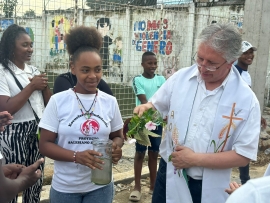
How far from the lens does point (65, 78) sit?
2.89 meters

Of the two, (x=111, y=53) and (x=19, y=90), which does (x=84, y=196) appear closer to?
(x=19, y=90)

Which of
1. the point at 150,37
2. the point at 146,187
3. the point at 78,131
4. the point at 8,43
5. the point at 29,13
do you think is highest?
the point at 29,13

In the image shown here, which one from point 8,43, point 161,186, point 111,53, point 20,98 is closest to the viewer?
point 161,186

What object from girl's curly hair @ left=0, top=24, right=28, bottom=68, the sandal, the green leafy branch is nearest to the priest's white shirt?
the green leafy branch

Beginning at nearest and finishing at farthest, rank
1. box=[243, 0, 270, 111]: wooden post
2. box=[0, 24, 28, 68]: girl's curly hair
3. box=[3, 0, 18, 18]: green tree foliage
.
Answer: box=[0, 24, 28, 68]: girl's curly hair, box=[3, 0, 18, 18]: green tree foliage, box=[243, 0, 270, 111]: wooden post

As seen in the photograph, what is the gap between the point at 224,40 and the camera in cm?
205

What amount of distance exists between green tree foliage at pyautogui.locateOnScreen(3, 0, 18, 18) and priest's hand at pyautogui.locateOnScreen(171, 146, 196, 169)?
16.6 ft

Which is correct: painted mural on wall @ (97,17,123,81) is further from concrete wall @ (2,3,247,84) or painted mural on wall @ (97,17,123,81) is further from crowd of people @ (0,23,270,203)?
crowd of people @ (0,23,270,203)

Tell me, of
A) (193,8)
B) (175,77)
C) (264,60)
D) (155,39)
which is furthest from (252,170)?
(193,8)

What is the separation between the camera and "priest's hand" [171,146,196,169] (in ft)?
6.86

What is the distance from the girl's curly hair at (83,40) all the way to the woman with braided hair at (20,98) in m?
0.57

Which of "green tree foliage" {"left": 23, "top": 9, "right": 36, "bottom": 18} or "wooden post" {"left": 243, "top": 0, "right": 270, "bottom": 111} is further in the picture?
"green tree foliage" {"left": 23, "top": 9, "right": 36, "bottom": 18}

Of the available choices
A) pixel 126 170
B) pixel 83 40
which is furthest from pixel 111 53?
pixel 83 40

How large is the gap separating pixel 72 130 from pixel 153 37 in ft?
31.3
